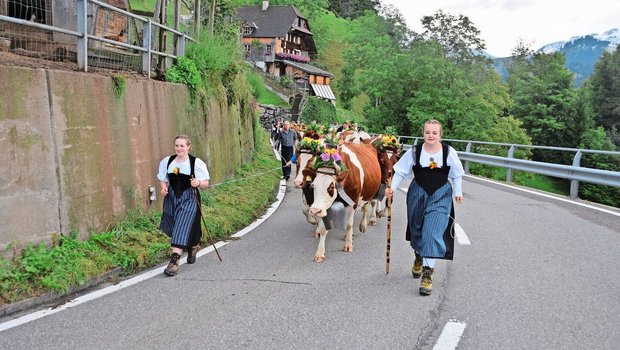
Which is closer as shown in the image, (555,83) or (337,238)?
(337,238)

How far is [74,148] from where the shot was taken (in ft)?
21.9

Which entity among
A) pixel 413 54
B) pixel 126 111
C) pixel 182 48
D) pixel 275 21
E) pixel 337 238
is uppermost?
pixel 275 21

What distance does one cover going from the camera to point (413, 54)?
42.0m

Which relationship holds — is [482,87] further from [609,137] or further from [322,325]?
[322,325]

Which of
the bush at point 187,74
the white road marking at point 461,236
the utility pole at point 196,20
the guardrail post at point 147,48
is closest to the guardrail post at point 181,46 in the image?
the bush at point 187,74

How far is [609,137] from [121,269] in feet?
159

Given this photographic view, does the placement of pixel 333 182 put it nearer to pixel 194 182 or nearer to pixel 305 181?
pixel 305 181

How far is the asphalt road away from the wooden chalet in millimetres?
66812

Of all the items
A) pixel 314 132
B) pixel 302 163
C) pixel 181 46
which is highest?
pixel 181 46

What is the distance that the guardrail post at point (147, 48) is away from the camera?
9.33 metres

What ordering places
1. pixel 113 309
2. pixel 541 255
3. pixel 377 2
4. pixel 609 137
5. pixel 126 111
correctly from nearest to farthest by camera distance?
pixel 113 309 → pixel 541 255 → pixel 126 111 → pixel 609 137 → pixel 377 2

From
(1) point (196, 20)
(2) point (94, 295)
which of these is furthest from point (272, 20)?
(2) point (94, 295)

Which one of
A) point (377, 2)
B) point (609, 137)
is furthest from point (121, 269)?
point (377, 2)

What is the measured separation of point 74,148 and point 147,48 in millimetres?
3288
